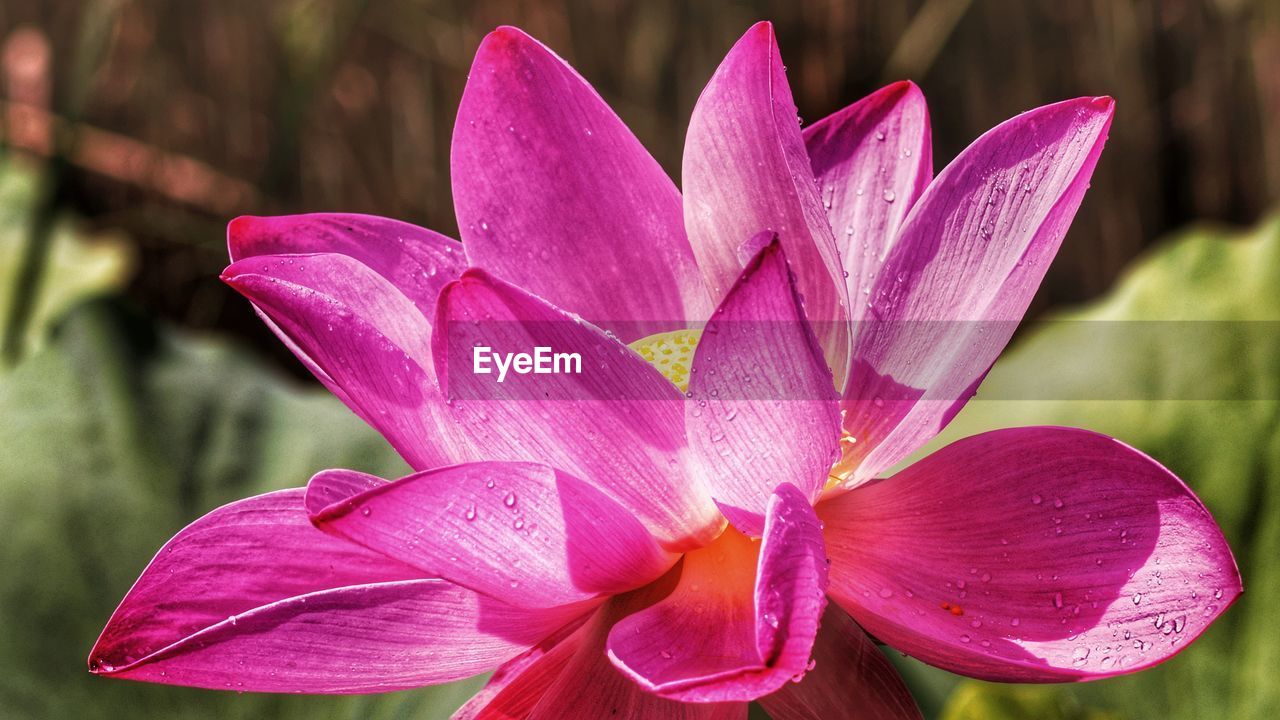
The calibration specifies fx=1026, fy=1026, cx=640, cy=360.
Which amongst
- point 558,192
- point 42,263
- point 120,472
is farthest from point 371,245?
point 42,263

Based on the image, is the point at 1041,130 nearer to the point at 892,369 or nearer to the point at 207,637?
the point at 892,369

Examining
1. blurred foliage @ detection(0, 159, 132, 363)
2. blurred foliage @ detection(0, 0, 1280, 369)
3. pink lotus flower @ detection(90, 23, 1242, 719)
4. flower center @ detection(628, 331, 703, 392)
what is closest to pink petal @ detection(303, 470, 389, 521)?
pink lotus flower @ detection(90, 23, 1242, 719)

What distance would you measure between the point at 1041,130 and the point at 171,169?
113cm

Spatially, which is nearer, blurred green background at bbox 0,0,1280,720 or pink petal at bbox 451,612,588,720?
pink petal at bbox 451,612,588,720

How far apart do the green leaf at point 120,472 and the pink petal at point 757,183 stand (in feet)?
0.85

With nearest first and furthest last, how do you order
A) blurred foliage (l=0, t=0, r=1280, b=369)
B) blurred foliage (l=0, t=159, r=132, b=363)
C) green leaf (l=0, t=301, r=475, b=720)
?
1. green leaf (l=0, t=301, r=475, b=720)
2. blurred foliage (l=0, t=159, r=132, b=363)
3. blurred foliage (l=0, t=0, r=1280, b=369)

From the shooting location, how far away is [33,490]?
518 millimetres

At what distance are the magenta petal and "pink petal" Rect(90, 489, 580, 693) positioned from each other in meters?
0.10

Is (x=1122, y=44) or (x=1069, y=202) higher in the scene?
(x=1069, y=202)

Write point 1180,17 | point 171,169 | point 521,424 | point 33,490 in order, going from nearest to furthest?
point 521,424, point 33,490, point 1180,17, point 171,169

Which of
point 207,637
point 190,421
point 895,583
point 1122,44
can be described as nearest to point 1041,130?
point 895,583

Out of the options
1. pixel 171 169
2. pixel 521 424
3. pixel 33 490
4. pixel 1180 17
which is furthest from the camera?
pixel 171 169

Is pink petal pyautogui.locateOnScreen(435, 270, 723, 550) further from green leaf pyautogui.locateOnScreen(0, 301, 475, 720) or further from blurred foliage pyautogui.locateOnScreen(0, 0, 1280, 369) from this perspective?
blurred foliage pyautogui.locateOnScreen(0, 0, 1280, 369)

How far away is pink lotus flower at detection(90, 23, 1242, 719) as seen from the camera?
0.81 feet
